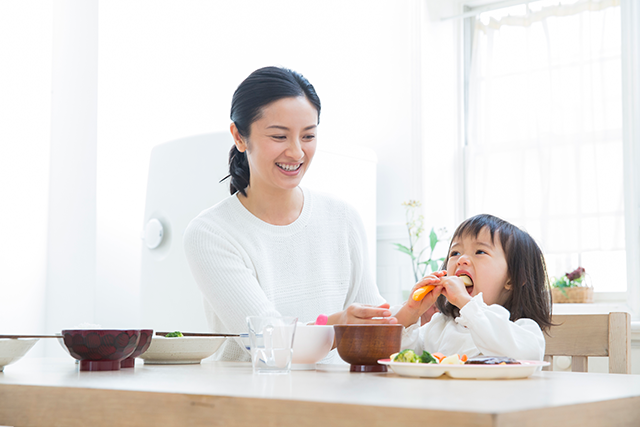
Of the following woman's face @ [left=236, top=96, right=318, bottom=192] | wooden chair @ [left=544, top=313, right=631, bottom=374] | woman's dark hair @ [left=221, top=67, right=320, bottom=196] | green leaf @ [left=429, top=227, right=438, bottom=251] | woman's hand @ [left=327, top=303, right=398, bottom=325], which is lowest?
wooden chair @ [left=544, top=313, right=631, bottom=374]

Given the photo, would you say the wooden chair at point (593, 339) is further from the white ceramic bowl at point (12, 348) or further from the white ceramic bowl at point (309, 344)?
the white ceramic bowl at point (12, 348)

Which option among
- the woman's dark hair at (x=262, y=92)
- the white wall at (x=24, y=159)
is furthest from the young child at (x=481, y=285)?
the white wall at (x=24, y=159)

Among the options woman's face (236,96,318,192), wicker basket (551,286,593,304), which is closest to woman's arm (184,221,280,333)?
woman's face (236,96,318,192)

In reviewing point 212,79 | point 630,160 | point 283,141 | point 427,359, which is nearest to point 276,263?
point 283,141

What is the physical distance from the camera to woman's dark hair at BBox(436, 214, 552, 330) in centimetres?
151

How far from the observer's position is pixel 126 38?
9.60 ft

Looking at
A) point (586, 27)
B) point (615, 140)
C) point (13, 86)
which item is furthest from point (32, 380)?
point (586, 27)

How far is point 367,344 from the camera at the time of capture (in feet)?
3.20

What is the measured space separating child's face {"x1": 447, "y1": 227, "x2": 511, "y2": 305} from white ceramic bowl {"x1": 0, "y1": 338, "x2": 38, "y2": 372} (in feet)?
3.10

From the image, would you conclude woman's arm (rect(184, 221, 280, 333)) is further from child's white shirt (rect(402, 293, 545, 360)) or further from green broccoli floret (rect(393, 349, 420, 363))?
green broccoli floret (rect(393, 349, 420, 363))

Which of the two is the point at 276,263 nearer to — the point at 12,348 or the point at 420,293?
the point at 420,293

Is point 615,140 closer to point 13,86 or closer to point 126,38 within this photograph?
point 126,38

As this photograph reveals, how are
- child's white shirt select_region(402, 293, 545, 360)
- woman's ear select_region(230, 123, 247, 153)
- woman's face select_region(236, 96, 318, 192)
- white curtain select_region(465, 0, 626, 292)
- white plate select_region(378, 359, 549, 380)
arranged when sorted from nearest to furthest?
white plate select_region(378, 359, 549, 380)
child's white shirt select_region(402, 293, 545, 360)
woman's face select_region(236, 96, 318, 192)
woman's ear select_region(230, 123, 247, 153)
white curtain select_region(465, 0, 626, 292)

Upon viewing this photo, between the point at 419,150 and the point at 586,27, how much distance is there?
35.6 inches
